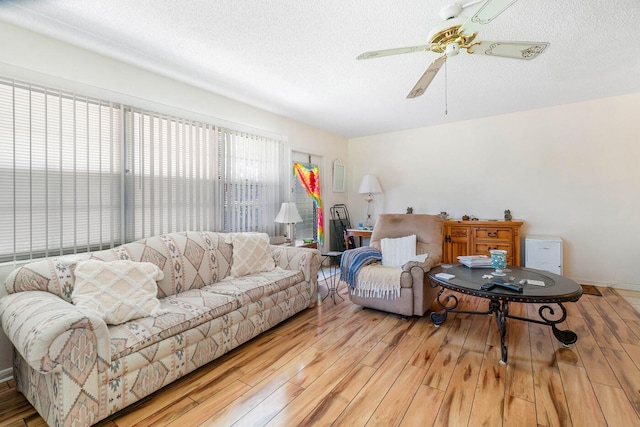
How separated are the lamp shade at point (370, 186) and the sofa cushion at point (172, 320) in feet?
11.6

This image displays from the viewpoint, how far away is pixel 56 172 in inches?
86.0

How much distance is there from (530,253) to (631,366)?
6.89 feet

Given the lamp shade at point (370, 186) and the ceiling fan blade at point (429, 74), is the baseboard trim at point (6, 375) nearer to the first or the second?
the ceiling fan blade at point (429, 74)

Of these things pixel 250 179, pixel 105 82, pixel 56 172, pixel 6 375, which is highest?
pixel 105 82

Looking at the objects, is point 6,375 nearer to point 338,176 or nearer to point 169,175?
point 169,175

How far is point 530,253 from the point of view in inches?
155

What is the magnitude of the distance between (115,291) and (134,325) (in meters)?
0.29

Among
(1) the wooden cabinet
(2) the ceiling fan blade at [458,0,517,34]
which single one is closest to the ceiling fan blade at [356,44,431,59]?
(2) the ceiling fan blade at [458,0,517,34]

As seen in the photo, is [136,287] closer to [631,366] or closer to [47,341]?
[47,341]

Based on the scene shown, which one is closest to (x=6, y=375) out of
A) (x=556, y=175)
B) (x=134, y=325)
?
(x=134, y=325)

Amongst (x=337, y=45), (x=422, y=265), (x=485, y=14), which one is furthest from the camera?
(x=422, y=265)

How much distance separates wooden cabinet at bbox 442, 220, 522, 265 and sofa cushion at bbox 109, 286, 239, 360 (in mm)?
3382

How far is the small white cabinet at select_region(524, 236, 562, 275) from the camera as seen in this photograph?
3.79 meters

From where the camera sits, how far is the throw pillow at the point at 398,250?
3.20 meters
